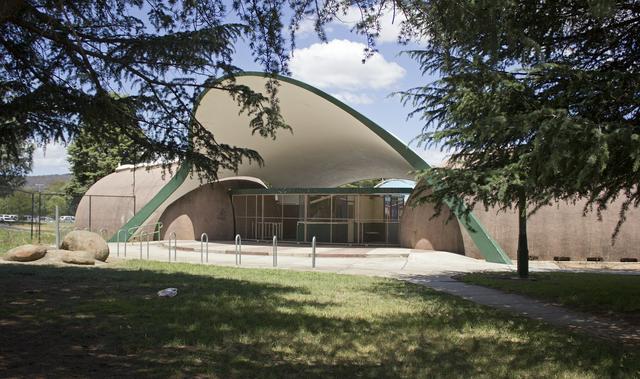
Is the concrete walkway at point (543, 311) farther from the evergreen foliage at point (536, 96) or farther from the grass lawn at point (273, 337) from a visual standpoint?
the evergreen foliage at point (536, 96)

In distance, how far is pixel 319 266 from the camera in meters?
18.1

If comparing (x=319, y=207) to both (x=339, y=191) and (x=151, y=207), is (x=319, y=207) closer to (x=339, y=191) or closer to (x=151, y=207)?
(x=339, y=191)

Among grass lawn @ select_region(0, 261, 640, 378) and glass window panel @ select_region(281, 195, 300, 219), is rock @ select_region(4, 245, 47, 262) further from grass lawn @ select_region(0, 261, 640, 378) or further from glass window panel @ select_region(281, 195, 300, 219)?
→ glass window panel @ select_region(281, 195, 300, 219)

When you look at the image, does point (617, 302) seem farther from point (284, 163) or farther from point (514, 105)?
point (284, 163)

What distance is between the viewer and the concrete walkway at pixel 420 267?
877 cm

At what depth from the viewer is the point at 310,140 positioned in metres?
30.6

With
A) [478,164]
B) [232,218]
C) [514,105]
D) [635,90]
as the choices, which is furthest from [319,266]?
[232,218]

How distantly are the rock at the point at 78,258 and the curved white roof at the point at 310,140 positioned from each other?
8108mm

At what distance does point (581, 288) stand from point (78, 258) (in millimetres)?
13157

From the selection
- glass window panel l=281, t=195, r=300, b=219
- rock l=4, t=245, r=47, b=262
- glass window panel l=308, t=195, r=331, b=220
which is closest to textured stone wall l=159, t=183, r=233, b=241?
glass window panel l=281, t=195, r=300, b=219

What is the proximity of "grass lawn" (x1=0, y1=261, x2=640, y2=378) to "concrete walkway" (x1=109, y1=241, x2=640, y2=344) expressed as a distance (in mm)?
831

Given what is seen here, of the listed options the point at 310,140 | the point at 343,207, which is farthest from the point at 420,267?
the point at 310,140

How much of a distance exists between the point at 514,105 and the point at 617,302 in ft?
15.0

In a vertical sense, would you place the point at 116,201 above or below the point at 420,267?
above
